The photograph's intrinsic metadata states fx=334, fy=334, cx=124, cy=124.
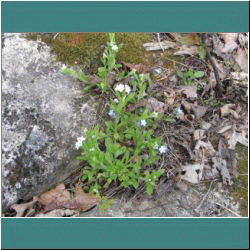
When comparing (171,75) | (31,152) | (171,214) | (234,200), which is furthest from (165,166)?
(31,152)

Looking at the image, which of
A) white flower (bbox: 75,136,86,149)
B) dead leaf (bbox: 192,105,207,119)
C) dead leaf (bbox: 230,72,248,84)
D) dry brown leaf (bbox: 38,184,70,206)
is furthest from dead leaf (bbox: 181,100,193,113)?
dry brown leaf (bbox: 38,184,70,206)

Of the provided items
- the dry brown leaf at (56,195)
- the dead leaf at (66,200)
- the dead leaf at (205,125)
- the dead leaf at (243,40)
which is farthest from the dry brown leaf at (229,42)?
the dry brown leaf at (56,195)

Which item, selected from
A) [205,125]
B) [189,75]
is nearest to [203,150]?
[205,125]

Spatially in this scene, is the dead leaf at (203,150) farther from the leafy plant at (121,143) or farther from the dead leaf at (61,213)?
the dead leaf at (61,213)

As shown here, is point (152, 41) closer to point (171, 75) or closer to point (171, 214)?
point (171, 75)

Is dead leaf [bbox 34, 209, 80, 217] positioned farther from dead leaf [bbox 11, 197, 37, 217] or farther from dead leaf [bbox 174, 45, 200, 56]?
dead leaf [bbox 174, 45, 200, 56]

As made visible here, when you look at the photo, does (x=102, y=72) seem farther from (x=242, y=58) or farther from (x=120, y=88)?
(x=242, y=58)
